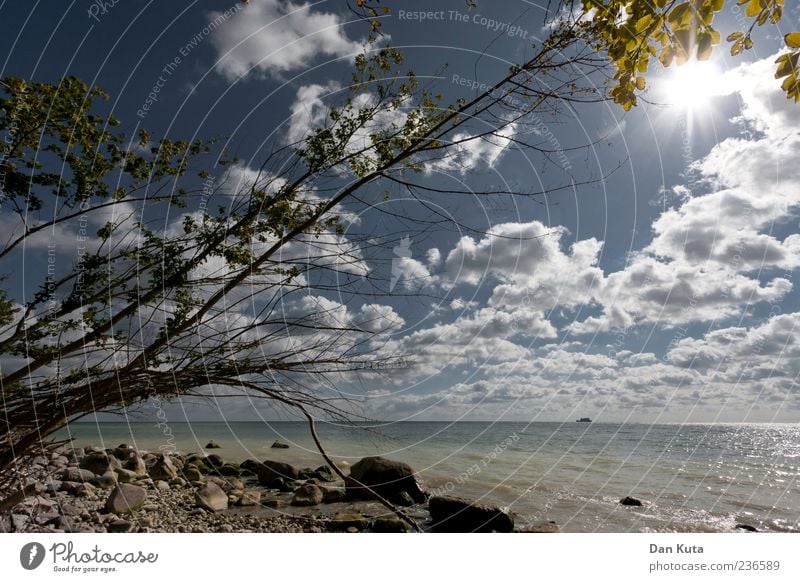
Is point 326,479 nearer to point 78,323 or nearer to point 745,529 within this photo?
point 745,529

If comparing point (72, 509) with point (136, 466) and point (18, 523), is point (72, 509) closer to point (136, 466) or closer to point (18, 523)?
point (18, 523)

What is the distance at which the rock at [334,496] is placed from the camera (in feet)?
37.1

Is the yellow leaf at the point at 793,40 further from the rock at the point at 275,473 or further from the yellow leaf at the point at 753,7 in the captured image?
the rock at the point at 275,473

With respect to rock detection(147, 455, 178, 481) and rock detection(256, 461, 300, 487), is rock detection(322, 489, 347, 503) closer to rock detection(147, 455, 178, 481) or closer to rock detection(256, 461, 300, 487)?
rock detection(256, 461, 300, 487)

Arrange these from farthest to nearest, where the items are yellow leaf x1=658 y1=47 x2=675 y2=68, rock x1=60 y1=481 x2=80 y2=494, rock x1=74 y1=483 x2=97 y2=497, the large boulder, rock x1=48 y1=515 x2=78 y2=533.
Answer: the large boulder, rock x1=60 y1=481 x2=80 y2=494, rock x1=74 y1=483 x2=97 y2=497, rock x1=48 y1=515 x2=78 y2=533, yellow leaf x1=658 y1=47 x2=675 y2=68

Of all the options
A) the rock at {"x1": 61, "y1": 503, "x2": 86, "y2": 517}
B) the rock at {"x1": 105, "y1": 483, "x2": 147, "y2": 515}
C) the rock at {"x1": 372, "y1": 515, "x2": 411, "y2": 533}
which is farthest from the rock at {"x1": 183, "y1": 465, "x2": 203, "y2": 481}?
the rock at {"x1": 372, "y1": 515, "x2": 411, "y2": 533}

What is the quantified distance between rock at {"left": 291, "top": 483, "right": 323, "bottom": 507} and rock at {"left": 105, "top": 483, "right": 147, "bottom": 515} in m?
3.38

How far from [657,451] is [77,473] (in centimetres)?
2712

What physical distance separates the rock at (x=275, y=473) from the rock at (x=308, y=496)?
8.50ft

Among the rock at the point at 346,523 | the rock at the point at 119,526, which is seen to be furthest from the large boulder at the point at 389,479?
the rock at the point at 119,526

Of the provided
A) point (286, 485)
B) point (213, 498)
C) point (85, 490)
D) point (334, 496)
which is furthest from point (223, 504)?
point (286, 485)

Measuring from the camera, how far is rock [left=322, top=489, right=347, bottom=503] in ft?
37.1

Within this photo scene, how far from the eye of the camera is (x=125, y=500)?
8.77 m
